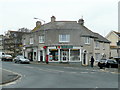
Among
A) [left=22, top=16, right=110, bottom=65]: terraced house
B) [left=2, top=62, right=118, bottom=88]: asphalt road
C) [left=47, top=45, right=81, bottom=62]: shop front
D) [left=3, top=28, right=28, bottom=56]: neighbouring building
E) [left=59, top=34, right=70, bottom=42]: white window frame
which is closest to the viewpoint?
[left=2, top=62, right=118, bottom=88]: asphalt road

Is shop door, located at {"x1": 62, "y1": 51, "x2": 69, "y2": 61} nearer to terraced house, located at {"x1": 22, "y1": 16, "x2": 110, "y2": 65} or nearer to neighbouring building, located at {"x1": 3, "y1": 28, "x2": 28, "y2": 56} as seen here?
terraced house, located at {"x1": 22, "y1": 16, "x2": 110, "y2": 65}

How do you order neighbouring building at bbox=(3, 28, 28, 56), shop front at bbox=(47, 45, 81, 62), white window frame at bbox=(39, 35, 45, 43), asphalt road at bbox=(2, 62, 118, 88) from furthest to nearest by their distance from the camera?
1. neighbouring building at bbox=(3, 28, 28, 56)
2. white window frame at bbox=(39, 35, 45, 43)
3. shop front at bbox=(47, 45, 81, 62)
4. asphalt road at bbox=(2, 62, 118, 88)

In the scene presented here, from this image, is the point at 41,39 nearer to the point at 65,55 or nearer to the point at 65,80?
the point at 65,55

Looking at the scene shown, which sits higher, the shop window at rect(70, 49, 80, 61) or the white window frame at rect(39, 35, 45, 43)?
the white window frame at rect(39, 35, 45, 43)

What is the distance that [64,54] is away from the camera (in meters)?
39.1

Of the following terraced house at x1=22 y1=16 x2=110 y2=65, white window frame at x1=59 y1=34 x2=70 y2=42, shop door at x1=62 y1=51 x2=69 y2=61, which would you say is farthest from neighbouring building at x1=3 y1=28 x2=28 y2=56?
shop door at x1=62 y1=51 x2=69 y2=61

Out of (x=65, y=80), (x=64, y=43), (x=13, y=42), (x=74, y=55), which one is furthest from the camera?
(x=13, y=42)

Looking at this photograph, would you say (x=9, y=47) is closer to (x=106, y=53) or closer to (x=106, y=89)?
(x=106, y=53)

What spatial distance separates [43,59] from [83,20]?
1337 cm

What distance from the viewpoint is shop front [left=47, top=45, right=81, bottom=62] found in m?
38.8

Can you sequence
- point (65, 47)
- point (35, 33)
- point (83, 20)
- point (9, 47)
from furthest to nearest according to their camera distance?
point (9, 47)
point (83, 20)
point (35, 33)
point (65, 47)

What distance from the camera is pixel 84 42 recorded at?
40.0 meters

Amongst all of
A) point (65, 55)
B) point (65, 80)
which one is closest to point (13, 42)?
point (65, 55)

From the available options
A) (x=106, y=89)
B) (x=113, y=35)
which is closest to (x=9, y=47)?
(x=113, y=35)
